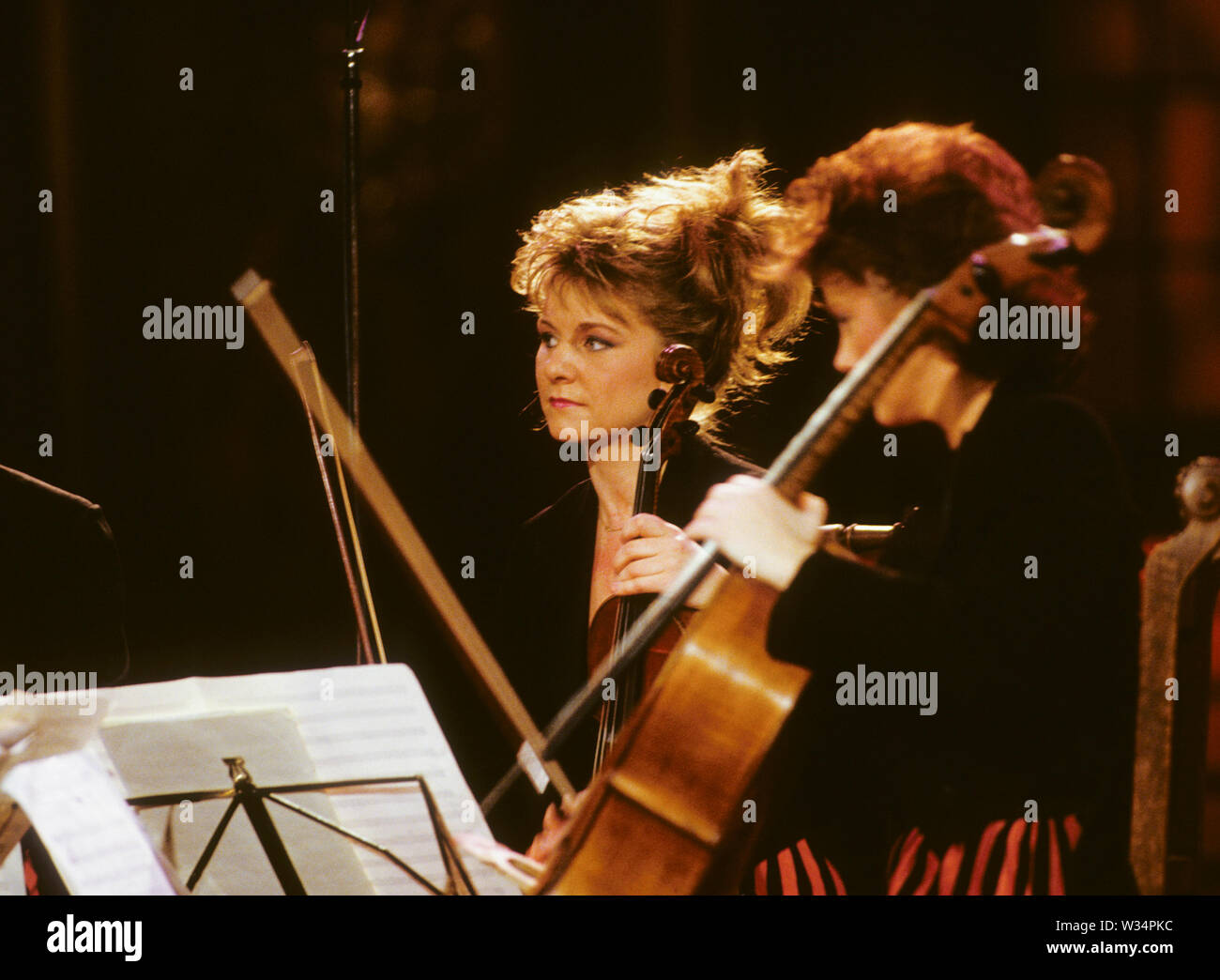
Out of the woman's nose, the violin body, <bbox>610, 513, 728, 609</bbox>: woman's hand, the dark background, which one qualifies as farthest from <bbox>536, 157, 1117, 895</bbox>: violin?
the dark background

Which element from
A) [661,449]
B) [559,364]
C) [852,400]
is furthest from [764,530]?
[559,364]

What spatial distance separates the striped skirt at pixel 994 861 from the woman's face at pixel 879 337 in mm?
506

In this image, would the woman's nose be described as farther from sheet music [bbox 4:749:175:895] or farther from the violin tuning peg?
sheet music [bbox 4:749:175:895]

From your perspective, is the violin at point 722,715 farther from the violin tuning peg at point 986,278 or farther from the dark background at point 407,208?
the dark background at point 407,208

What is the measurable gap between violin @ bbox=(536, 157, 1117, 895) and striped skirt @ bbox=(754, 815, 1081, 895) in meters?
0.20

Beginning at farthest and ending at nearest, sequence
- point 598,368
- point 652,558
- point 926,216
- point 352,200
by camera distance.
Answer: point 352,200, point 598,368, point 652,558, point 926,216

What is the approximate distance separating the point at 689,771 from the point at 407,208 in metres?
1.77

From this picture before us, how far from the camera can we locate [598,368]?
6.41 feet

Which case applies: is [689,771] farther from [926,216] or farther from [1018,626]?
[926,216]

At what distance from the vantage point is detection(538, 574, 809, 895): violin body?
4.62 ft

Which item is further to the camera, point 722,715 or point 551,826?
point 551,826

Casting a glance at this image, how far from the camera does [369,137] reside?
2.84 metres

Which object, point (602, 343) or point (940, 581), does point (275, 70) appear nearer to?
point (602, 343)

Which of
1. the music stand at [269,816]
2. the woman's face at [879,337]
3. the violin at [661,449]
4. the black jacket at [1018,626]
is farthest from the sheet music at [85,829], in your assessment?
the woman's face at [879,337]
